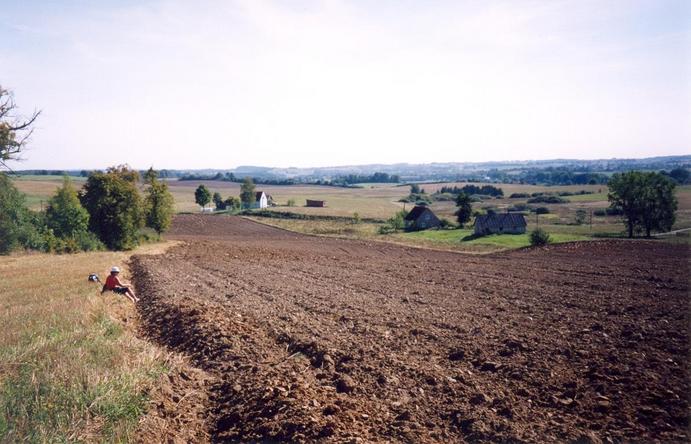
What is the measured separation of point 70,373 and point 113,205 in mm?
36805

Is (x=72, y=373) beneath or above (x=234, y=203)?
above

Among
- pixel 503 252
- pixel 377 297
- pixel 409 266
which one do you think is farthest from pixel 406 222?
pixel 377 297

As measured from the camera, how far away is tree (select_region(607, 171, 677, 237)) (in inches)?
1751

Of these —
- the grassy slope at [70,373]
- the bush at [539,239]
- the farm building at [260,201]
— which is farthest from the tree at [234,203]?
the grassy slope at [70,373]

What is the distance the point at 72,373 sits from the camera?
299 inches

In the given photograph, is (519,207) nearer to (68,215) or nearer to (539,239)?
(539,239)

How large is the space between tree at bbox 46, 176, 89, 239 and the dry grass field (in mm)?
28271

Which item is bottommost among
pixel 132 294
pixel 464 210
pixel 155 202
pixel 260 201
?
pixel 260 201

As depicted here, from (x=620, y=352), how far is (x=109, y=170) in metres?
40.9

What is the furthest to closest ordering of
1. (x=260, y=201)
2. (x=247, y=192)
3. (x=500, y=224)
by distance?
(x=260, y=201) → (x=247, y=192) → (x=500, y=224)

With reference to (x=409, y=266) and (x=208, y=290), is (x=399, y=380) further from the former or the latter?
(x=409, y=266)

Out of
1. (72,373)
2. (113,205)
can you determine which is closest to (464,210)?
(113,205)

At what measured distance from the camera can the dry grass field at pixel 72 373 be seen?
6.26 metres

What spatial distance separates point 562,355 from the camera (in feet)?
32.9
